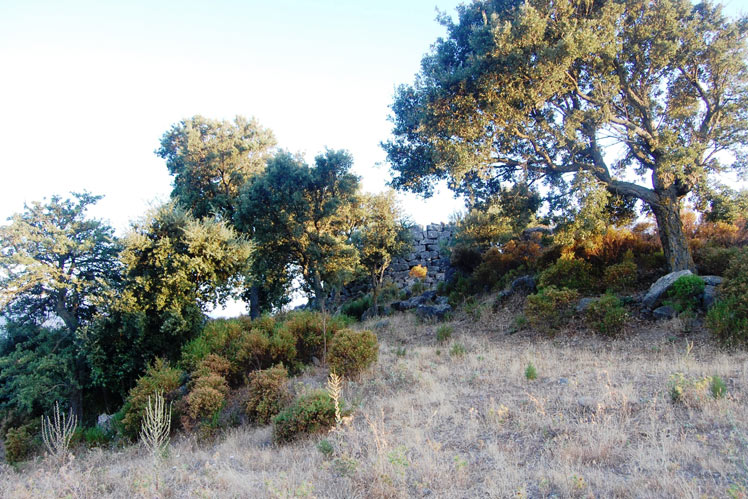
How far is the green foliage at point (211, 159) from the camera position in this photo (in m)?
21.8

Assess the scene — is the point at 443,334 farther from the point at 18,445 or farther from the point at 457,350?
the point at 18,445

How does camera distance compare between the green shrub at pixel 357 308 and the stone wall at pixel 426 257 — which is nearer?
the green shrub at pixel 357 308

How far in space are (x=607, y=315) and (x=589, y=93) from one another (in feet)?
23.2

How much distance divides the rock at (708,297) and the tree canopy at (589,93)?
5.83ft

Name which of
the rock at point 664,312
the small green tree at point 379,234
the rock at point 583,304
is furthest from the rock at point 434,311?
the rock at point 664,312

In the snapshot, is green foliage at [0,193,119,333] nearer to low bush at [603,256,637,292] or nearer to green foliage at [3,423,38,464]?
green foliage at [3,423,38,464]

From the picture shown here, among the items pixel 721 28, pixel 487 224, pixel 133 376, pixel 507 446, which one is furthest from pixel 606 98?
pixel 133 376

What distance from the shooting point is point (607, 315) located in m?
11.0

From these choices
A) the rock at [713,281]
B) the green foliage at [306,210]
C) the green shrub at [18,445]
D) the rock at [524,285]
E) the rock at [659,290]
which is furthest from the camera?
the green foliage at [306,210]

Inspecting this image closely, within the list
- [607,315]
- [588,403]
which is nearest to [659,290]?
[607,315]

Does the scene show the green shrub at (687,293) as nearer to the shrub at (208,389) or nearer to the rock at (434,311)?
the rock at (434,311)

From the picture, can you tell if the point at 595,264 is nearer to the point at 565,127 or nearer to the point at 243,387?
the point at 565,127

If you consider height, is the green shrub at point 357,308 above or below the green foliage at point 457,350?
above

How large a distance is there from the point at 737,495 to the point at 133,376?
13974mm
